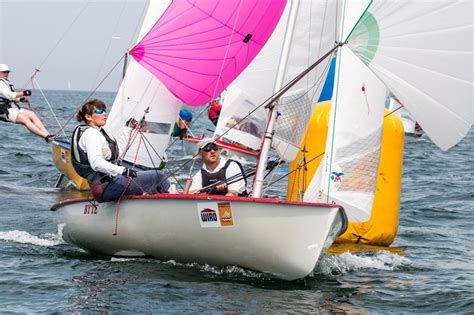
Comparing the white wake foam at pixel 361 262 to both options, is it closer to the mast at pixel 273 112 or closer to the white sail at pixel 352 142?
the white sail at pixel 352 142

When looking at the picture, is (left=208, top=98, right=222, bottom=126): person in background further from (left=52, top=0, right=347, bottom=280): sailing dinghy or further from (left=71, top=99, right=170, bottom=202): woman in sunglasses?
(left=71, top=99, right=170, bottom=202): woman in sunglasses

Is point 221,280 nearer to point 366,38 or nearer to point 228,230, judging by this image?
point 228,230

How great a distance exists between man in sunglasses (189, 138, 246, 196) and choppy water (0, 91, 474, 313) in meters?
0.71

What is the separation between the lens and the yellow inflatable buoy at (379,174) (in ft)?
30.6

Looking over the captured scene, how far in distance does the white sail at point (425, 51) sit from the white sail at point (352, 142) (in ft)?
0.50

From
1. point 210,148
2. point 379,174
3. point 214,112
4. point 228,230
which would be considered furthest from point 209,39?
point 214,112

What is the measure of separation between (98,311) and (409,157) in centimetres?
1913

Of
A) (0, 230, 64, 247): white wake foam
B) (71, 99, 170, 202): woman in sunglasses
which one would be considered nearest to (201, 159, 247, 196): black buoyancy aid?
(71, 99, 170, 202): woman in sunglasses

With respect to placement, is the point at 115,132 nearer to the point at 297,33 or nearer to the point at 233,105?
the point at 233,105

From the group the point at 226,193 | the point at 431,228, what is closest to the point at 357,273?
the point at 226,193

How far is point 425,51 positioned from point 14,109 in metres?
5.09

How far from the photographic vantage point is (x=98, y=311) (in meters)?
6.34

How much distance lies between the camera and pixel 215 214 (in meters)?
7.29

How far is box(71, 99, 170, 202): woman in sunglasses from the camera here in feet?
24.9
